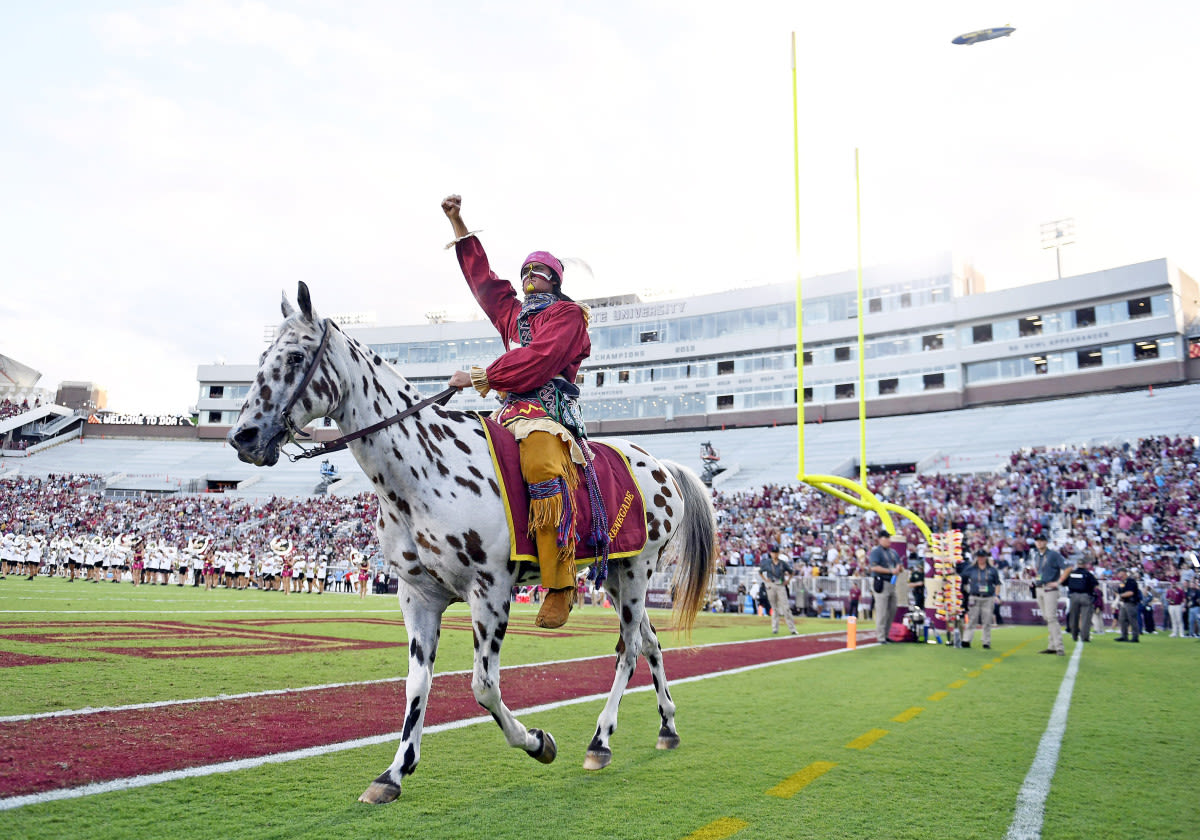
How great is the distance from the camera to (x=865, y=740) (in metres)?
5.54

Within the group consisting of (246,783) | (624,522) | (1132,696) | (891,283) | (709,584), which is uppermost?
(891,283)

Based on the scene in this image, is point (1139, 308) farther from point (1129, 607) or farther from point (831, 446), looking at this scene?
point (1129, 607)

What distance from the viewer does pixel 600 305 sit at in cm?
6475

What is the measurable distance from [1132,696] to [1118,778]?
4.46 meters

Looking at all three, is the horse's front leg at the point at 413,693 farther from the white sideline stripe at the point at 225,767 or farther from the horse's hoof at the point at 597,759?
the horse's hoof at the point at 597,759

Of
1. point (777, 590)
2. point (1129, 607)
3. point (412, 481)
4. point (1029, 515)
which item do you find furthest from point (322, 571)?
point (412, 481)

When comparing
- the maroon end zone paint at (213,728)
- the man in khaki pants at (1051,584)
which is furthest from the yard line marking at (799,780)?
the man in khaki pants at (1051,584)

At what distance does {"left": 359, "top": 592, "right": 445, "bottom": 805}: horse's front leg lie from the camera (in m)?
3.75

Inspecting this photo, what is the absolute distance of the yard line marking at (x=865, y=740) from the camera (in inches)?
209

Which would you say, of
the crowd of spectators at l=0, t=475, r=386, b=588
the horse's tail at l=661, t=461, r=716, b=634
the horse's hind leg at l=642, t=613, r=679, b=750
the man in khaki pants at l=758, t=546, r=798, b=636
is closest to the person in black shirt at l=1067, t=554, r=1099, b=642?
the man in khaki pants at l=758, t=546, r=798, b=636

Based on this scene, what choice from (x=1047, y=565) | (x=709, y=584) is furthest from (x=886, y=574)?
(x=709, y=584)

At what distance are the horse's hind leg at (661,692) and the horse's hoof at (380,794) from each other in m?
2.03

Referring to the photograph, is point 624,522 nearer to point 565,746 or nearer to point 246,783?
point 565,746

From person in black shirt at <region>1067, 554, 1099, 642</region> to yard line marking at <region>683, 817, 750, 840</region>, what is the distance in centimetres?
1496
